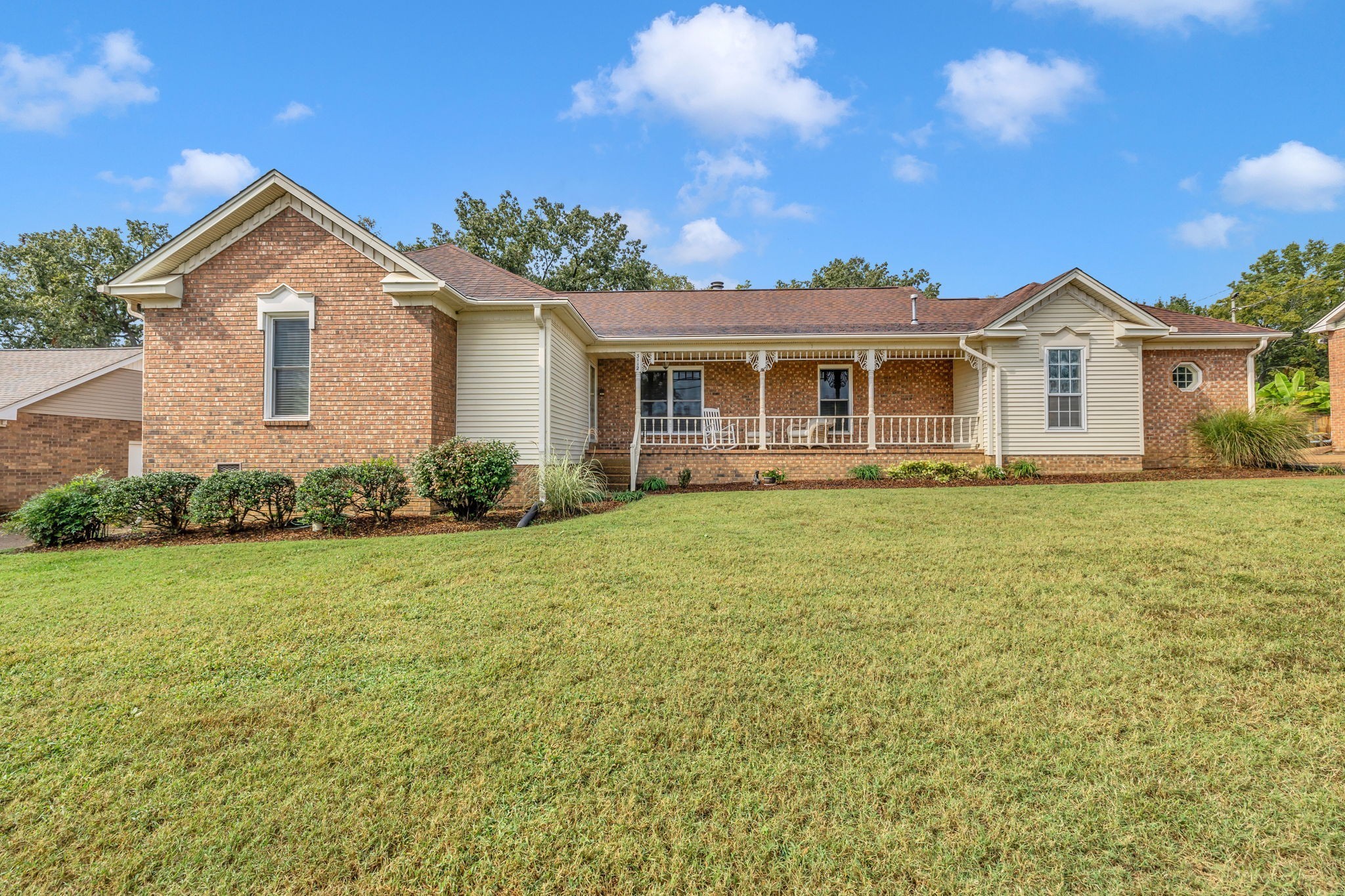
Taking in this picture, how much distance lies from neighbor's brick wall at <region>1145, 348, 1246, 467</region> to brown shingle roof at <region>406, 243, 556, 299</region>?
46.5ft

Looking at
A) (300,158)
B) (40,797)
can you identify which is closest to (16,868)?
(40,797)

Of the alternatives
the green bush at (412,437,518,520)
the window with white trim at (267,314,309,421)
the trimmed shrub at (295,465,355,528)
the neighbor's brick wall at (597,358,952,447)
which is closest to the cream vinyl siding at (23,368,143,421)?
the window with white trim at (267,314,309,421)

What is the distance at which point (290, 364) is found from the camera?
33.1 feet

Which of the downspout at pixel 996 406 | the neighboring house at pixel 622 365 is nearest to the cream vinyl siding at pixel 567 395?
the neighboring house at pixel 622 365

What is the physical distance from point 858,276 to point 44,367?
37.5 meters

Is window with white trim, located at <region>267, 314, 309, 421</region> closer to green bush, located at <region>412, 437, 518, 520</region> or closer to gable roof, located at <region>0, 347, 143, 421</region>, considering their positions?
green bush, located at <region>412, 437, 518, 520</region>

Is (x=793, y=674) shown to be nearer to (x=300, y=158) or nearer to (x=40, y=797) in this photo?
(x=40, y=797)

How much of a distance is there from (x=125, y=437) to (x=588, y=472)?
12517 millimetres

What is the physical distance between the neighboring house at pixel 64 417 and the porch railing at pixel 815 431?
12.7 metres

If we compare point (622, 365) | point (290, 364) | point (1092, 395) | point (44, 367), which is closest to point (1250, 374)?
point (1092, 395)

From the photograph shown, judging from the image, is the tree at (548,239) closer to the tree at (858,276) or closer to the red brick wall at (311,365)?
the tree at (858,276)

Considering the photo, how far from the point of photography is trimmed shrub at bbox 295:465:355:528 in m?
8.16

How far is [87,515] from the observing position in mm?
8109

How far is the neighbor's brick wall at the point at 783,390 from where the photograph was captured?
51.1ft
